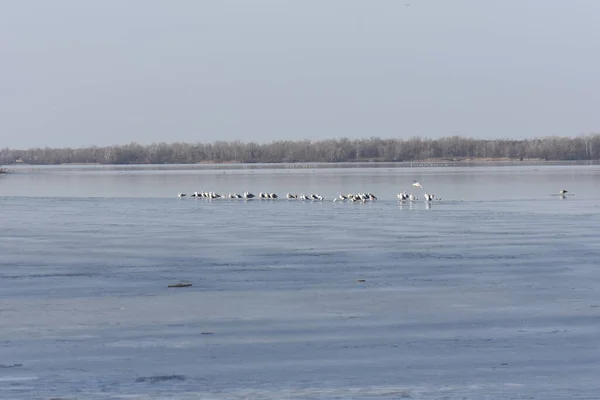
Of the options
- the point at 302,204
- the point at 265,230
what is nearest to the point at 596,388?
the point at 265,230

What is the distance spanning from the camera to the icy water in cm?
721

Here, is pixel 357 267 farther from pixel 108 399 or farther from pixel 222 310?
pixel 108 399

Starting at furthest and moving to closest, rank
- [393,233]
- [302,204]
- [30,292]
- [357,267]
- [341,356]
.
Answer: [302,204] → [393,233] → [357,267] → [30,292] → [341,356]

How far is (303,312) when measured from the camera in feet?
33.5

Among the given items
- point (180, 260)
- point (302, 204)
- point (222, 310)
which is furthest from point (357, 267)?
point (302, 204)

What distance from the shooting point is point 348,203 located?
1261 inches

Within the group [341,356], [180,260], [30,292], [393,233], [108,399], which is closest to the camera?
[108,399]

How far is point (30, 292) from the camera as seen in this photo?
11914 millimetres

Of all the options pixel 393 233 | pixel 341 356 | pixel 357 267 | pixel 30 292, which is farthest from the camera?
pixel 393 233

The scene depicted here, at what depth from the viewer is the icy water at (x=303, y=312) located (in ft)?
23.6

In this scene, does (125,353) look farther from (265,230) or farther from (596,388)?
(265,230)

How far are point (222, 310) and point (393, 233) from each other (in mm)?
10000

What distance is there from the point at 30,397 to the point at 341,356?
2617 millimetres

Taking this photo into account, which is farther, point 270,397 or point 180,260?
point 180,260
